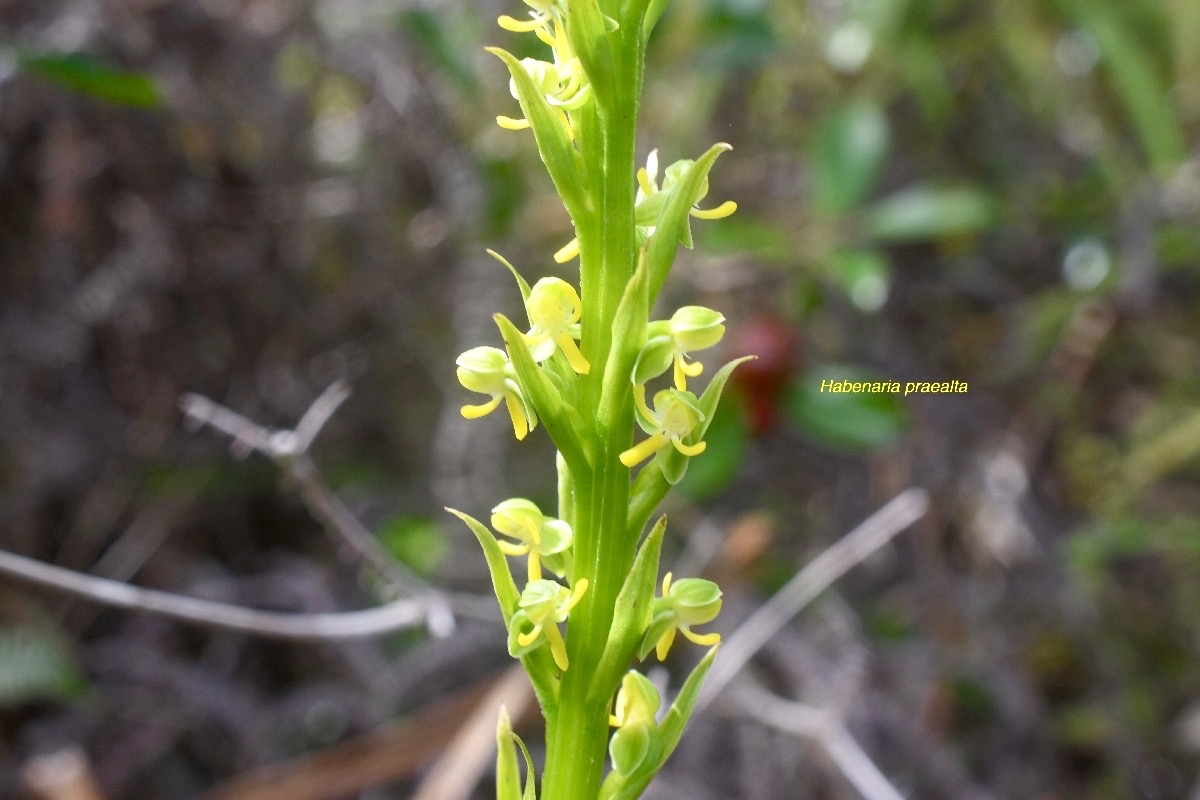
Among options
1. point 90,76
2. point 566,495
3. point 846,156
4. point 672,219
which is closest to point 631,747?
point 566,495

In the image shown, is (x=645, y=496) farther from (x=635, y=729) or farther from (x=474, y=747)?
(x=474, y=747)

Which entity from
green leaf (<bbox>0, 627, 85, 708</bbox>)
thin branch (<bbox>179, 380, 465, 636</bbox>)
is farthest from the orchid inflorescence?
green leaf (<bbox>0, 627, 85, 708</bbox>)

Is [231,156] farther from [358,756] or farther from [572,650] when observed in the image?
[572,650]

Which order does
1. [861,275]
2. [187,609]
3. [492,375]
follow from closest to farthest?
1. [492,375]
2. [187,609]
3. [861,275]

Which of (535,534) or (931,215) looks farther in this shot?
(931,215)

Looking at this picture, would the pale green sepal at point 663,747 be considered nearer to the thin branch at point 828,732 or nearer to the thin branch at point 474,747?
the thin branch at point 828,732

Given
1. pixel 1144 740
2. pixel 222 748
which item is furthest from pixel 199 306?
pixel 1144 740

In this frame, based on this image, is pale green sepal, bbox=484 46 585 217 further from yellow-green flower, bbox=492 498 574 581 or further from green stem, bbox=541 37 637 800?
yellow-green flower, bbox=492 498 574 581
